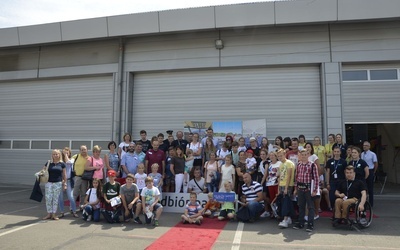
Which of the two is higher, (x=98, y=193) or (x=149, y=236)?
(x=98, y=193)

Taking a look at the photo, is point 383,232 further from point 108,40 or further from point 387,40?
point 108,40

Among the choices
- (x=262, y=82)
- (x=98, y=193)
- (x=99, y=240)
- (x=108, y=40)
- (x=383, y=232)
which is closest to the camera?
(x=99, y=240)

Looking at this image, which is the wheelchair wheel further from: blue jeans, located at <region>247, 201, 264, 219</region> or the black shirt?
blue jeans, located at <region>247, 201, 264, 219</region>

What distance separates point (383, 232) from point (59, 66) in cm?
1341

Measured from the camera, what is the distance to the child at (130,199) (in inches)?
272

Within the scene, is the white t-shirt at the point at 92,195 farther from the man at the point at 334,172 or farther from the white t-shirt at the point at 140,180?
the man at the point at 334,172

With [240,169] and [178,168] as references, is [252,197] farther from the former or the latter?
[178,168]

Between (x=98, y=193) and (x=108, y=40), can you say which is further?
(x=108, y=40)

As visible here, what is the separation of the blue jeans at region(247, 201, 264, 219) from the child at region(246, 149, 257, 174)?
1.03 metres

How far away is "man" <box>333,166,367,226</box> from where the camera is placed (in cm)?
620

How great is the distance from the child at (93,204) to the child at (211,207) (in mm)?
2606

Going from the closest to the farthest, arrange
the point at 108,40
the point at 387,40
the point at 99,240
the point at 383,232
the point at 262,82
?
the point at 99,240
the point at 383,232
the point at 387,40
the point at 262,82
the point at 108,40

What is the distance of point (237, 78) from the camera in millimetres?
11656

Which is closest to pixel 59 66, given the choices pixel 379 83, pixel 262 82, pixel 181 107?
pixel 181 107
